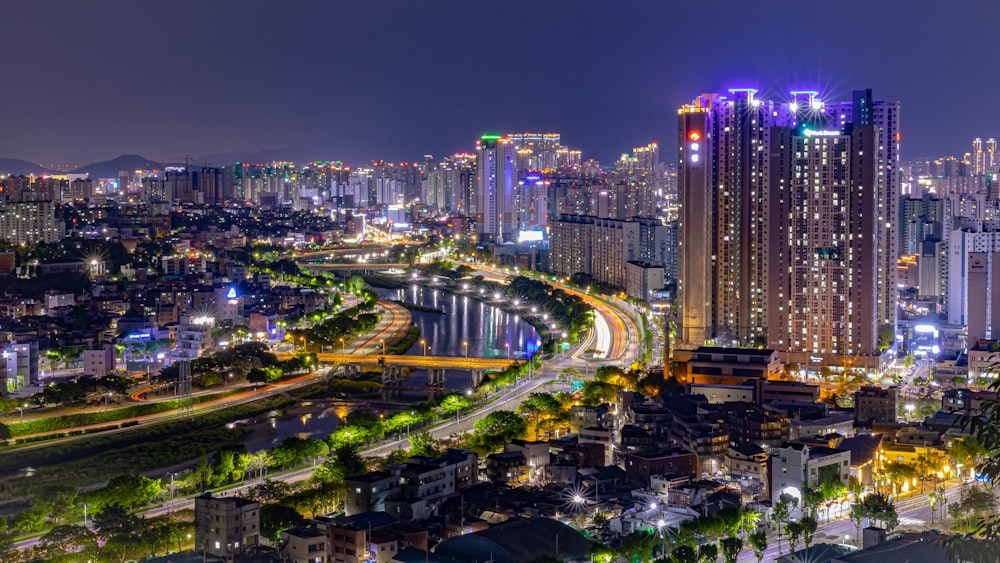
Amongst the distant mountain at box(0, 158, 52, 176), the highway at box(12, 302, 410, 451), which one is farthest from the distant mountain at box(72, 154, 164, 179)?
the highway at box(12, 302, 410, 451)

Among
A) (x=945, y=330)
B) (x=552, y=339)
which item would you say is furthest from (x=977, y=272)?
(x=552, y=339)

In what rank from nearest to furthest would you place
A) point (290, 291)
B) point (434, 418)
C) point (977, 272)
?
point (434, 418) < point (977, 272) < point (290, 291)

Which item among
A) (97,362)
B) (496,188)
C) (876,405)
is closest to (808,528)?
(876,405)

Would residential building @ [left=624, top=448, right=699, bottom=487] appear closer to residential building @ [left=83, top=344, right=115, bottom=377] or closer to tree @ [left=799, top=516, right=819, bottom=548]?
tree @ [left=799, top=516, right=819, bottom=548]

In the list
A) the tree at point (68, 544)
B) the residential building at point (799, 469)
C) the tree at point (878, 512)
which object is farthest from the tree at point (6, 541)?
the tree at point (878, 512)

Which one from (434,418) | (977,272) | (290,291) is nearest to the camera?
(434,418)

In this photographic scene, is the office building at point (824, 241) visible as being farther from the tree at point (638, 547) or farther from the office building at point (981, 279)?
the tree at point (638, 547)

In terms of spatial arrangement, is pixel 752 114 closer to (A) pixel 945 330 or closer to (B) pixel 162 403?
(A) pixel 945 330

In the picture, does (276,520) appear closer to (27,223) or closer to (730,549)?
(730,549)
